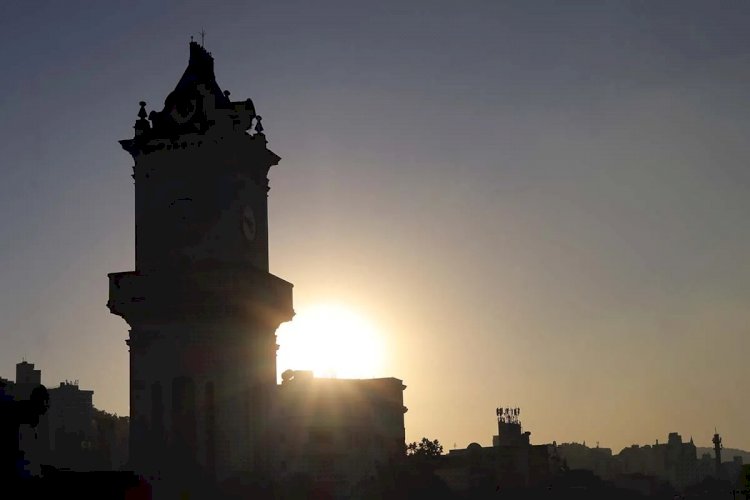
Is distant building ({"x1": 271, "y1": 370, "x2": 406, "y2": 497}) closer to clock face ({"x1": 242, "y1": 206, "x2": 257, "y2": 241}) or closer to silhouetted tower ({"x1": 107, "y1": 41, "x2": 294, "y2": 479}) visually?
silhouetted tower ({"x1": 107, "y1": 41, "x2": 294, "y2": 479})

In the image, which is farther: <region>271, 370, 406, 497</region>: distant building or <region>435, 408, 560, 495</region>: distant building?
<region>435, 408, 560, 495</region>: distant building

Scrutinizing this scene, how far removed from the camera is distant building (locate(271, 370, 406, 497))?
78.6 m

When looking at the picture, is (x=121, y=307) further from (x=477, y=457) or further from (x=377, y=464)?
(x=477, y=457)

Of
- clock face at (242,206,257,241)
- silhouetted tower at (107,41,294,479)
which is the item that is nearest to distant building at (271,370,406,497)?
silhouetted tower at (107,41,294,479)

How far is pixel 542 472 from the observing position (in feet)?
423

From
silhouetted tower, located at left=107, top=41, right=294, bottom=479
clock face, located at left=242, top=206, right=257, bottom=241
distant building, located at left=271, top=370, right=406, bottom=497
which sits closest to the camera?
silhouetted tower, located at left=107, top=41, right=294, bottom=479

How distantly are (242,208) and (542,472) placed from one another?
74.0 m

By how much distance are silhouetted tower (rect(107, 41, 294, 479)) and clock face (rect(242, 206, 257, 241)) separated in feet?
0.20


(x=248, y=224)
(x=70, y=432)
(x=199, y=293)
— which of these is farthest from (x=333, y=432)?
(x=70, y=432)

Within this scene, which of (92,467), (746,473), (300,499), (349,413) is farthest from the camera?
(92,467)

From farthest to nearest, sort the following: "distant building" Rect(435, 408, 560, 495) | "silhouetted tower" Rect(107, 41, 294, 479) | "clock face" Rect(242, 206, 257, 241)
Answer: "distant building" Rect(435, 408, 560, 495) < "clock face" Rect(242, 206, 257, 241) < "silhouetted tower" Rect(107, 41, 294, 479)

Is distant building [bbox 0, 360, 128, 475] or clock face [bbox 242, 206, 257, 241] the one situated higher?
clock face [bbox 242, 206, 257, 241]

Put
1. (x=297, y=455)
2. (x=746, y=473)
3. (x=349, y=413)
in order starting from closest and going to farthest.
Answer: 1. (x=297, y=455)
2. (x=349, y=413)
3. (x=746, y=473)

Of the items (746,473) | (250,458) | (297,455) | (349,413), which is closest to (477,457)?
(746,473)
